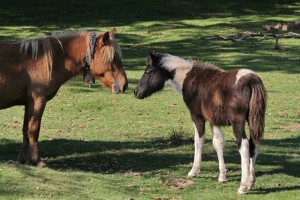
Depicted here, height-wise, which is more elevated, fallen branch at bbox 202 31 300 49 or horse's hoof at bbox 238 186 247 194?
horse's hoof at bbox 238 186 247 194

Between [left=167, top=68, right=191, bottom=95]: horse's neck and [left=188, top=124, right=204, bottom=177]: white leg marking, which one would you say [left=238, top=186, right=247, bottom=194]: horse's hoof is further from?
[left=167, top=68, right=191, bottom=95]: horse's neck

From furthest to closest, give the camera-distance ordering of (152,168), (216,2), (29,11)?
(216,2)
(29,11)
(152,168)

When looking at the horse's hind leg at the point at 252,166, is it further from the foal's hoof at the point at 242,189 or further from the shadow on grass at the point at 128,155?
the shadow on grass at the point at 128,155

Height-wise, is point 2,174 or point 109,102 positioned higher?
point 2,174

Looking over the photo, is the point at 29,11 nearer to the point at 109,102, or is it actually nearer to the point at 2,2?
the point at 2,2

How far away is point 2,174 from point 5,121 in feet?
21.4

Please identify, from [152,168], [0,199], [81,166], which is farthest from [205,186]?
[0,199]

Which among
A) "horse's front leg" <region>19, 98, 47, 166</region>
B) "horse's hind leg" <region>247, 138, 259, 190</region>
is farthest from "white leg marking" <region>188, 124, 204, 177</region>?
"horse's front leg" <region>19, 98, 47, 166</region>

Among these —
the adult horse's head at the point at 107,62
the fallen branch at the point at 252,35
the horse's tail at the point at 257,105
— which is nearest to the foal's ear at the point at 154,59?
the adult horse's head at the point at 107,62

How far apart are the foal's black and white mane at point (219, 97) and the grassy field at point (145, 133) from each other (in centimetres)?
53

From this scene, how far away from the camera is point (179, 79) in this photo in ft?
36.4

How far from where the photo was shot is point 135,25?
35062mm

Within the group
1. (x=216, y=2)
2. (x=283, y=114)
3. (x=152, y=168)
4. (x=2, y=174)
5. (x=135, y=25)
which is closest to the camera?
(x=2, y=174)

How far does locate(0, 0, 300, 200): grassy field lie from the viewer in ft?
32.8
